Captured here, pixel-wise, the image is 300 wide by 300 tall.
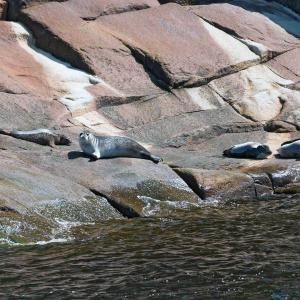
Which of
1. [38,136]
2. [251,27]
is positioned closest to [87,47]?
[38,136]

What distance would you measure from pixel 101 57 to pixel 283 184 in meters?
5.64

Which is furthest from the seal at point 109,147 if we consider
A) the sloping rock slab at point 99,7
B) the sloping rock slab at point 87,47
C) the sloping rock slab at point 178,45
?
the sloping rock slab at point 99,7

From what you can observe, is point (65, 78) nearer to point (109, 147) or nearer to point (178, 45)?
point (178, 45)

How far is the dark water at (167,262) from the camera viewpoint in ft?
15.6

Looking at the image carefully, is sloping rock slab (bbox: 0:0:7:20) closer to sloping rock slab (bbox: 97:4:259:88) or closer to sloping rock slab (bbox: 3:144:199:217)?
sloping rock slab (bbox: 97:4:259:88)

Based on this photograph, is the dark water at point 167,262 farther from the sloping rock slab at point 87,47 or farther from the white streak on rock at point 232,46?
the white streak on rock at point 232,46

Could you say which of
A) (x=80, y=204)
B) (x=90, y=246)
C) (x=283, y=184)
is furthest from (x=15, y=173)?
(x=283, y=184)

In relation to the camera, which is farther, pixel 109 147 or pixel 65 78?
pixel 65 78

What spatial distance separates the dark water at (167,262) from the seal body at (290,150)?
9.49 ft

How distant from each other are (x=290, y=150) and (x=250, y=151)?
67cm

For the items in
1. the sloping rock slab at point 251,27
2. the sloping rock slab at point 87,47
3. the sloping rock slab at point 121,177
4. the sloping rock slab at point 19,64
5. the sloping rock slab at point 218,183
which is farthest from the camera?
the sloping rock slab at point 251,27

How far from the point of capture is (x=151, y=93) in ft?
42.8

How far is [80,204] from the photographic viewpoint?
7543mm

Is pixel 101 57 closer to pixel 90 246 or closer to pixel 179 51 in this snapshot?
pixel 179 51
